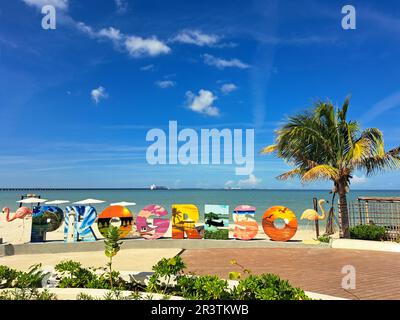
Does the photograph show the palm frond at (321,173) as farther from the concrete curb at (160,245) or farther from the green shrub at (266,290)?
the green shrub at (266,290)

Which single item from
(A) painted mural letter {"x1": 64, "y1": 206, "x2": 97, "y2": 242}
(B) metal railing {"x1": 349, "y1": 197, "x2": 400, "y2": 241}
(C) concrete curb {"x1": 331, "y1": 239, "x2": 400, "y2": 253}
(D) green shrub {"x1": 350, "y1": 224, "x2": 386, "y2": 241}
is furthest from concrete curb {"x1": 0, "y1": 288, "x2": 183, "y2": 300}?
(B) metal railing {"x1": 349, "y1": 197, "x2": 400, "y2": 241}

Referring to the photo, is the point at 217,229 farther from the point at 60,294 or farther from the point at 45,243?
the point at 60,294

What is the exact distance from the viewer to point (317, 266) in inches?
390

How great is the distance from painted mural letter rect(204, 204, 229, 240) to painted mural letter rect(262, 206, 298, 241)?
1807mm

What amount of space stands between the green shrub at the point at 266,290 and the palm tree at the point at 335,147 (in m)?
9.13

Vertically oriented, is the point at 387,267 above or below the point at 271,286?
below

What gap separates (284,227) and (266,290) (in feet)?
32.7

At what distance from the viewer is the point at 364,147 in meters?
13.6

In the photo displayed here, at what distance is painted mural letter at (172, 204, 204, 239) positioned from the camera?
1475 cm

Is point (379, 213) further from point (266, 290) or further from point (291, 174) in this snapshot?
point (266, 290)

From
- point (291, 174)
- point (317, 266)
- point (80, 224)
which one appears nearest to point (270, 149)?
point (291, 174)

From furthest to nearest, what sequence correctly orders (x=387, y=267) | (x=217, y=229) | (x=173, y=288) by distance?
(x=217, y=229), (x=387, y=267), (x=173, y=288)
